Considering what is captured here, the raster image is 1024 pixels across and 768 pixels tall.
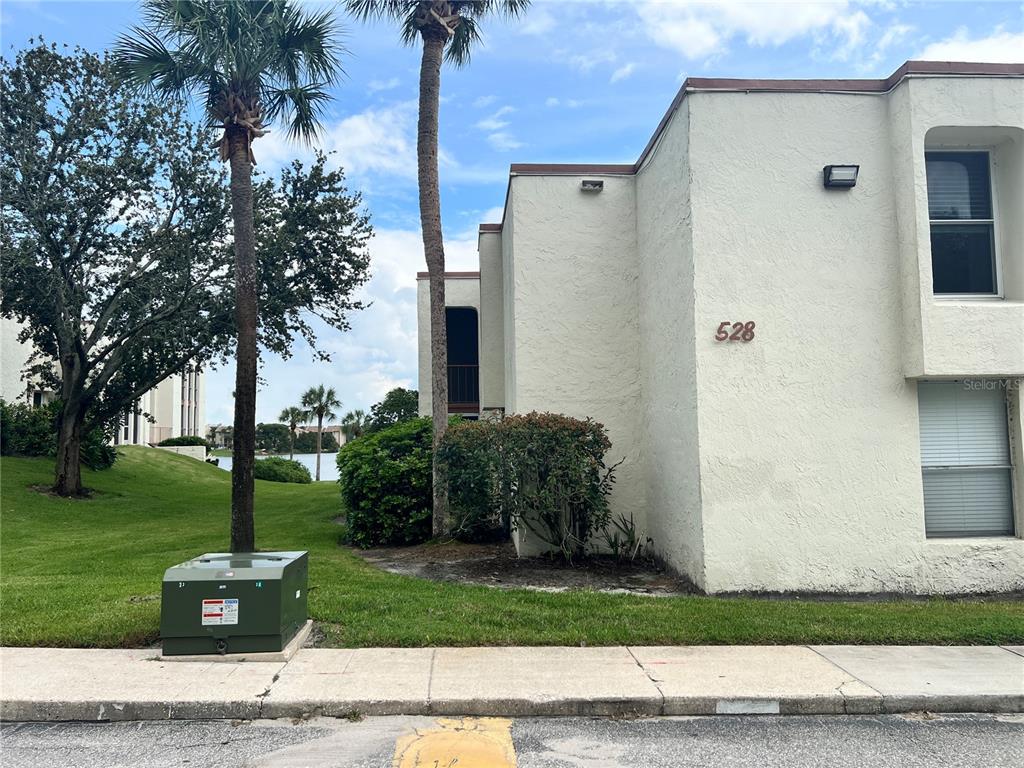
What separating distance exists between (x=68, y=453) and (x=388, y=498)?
1469 cm

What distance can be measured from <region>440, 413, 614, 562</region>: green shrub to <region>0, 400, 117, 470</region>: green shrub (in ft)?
72.0

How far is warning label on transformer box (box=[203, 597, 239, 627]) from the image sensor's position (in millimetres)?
6027

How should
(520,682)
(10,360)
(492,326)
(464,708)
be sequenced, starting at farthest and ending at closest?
(10,360) < (492,326) < (520,682) < (464,708)

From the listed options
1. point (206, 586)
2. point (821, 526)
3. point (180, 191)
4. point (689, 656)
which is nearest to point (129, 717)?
point (206, 586)

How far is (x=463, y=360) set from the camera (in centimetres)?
2416

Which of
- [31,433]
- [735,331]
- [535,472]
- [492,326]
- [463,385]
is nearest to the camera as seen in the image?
[735,331]

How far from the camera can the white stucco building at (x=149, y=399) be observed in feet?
103

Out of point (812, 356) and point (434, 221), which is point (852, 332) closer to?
point (812, 356)

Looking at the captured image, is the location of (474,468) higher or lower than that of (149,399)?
lower

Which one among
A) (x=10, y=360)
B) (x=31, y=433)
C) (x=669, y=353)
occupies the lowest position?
(x=31, y=433)

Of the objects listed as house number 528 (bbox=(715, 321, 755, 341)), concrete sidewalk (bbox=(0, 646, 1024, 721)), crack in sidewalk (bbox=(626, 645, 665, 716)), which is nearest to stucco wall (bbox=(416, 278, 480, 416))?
A: house number 528 (bbox=(715, 321, 755, 341))

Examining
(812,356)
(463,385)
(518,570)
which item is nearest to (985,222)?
(812,356)

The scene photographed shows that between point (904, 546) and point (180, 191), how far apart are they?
1920cm

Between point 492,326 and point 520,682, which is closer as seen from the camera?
point 520,682
